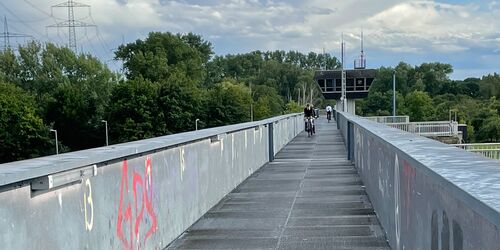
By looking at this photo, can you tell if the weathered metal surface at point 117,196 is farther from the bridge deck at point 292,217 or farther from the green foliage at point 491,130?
the green foliage at point 491,130

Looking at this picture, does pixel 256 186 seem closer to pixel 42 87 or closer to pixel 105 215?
pixel 105 215

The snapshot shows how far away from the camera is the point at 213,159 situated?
420 inches

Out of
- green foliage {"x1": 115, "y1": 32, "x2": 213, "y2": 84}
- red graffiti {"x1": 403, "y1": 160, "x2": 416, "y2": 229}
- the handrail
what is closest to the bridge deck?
the handrail

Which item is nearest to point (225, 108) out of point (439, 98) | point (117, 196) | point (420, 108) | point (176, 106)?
point (176, 106)

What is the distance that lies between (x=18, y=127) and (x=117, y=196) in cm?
8495

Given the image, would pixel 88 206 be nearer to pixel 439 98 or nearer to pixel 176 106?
pixel 176 106

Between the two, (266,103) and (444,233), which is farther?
(266,103)

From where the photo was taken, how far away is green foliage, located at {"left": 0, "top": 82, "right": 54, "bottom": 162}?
8412cm

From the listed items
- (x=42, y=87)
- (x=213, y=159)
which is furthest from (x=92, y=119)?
(x=213, y=159)

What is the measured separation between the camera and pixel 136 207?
21.8ft

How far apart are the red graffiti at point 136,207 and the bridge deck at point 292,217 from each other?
928 millimetres

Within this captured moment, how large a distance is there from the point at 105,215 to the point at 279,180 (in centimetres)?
900

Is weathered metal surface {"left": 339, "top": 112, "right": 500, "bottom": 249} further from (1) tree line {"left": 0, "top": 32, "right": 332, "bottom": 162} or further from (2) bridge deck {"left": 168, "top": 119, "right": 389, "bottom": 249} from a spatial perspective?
(1) tree line {"left": 0, "top": 32, "right": 332, "bottom": 162}

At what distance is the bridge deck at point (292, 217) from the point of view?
25.8ft
